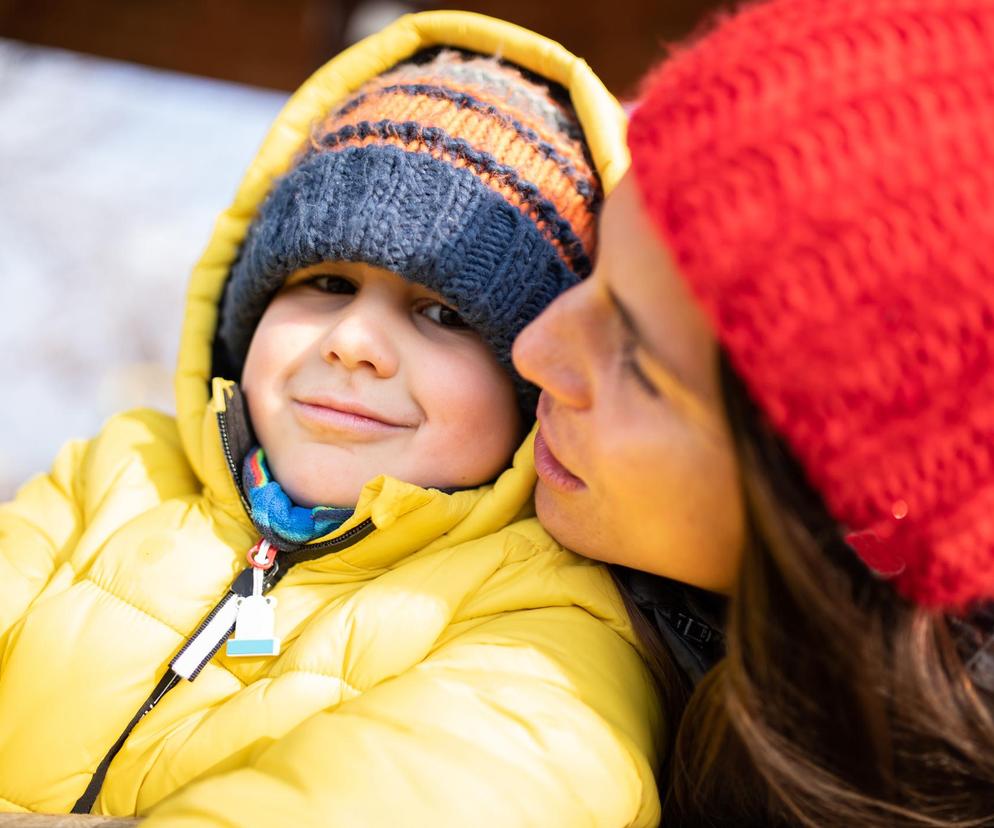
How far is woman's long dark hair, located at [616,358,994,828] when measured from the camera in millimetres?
816

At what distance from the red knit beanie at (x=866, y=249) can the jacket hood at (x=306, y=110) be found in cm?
52

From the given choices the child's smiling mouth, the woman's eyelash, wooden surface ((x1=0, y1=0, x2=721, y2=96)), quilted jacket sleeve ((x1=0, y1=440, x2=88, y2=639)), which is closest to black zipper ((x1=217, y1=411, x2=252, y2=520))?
the child's smiling mouth

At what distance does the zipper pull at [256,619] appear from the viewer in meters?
1.07

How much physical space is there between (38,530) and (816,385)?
3.52 ft

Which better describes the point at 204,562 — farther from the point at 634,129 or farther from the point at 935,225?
the point at 935,225

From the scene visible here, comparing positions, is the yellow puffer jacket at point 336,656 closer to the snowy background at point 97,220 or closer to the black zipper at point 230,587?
the black zipper at point 230,587

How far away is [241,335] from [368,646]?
0.57m

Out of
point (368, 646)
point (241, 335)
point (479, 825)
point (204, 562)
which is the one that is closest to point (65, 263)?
point (241, 335)

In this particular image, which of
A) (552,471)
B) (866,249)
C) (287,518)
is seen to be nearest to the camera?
(866,249)

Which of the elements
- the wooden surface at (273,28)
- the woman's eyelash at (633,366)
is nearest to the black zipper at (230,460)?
the woman's eyelash at (633,366)

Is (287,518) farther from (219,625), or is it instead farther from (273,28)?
(273,28)

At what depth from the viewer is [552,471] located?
1.05m

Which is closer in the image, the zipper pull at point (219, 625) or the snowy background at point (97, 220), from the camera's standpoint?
the zipper pull at point (219, 625)

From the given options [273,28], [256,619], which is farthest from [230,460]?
[273,28]
